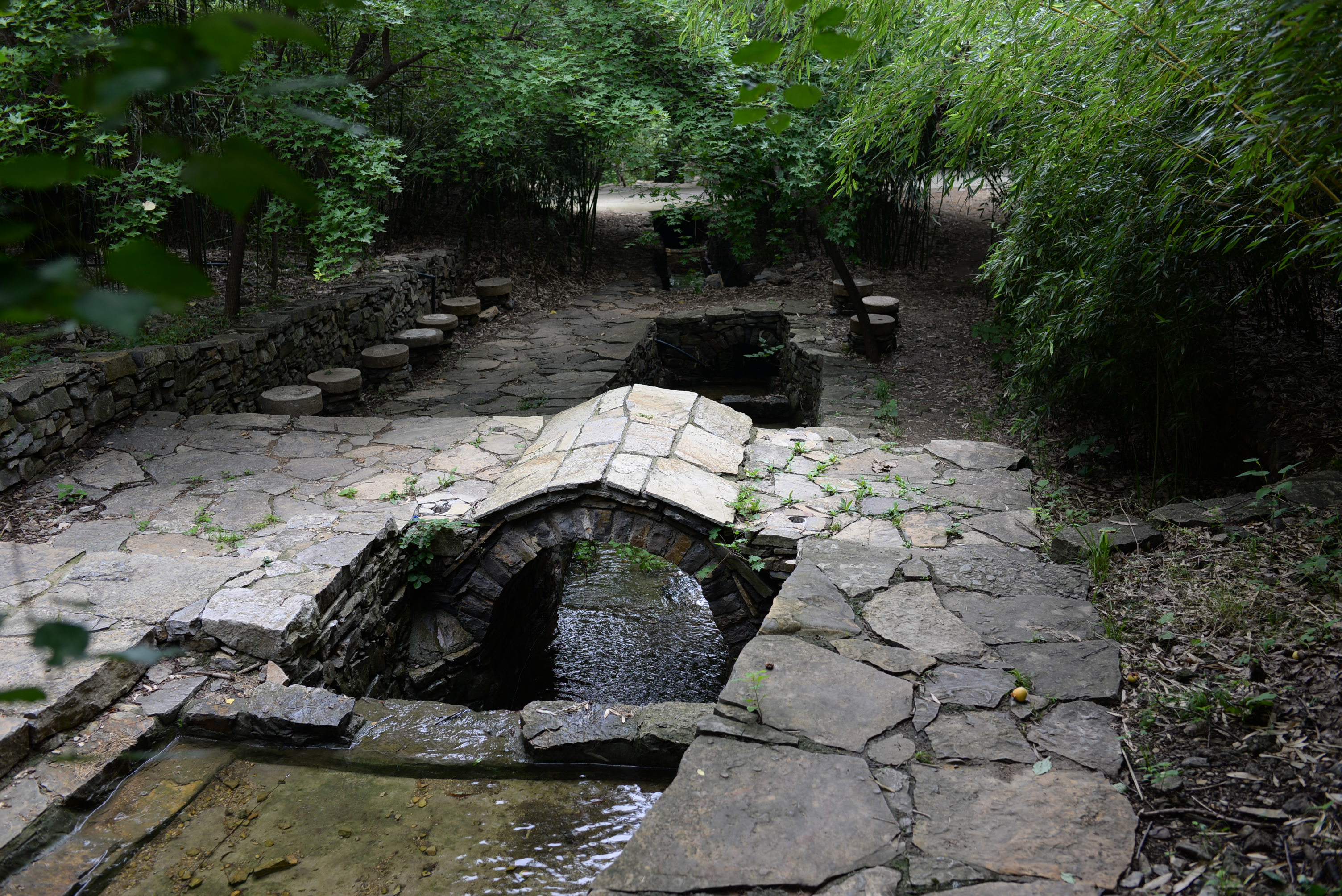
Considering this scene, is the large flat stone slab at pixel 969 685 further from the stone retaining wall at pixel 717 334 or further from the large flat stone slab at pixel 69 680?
the stone retaining wall at pixel 717 334

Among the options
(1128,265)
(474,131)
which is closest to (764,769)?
(1128,265)

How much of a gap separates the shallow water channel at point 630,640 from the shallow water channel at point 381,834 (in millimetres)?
1952

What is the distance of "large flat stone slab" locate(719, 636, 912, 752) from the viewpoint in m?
2.73

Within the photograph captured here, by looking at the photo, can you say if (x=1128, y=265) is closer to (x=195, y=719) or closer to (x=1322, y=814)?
(x=1322, y=814)

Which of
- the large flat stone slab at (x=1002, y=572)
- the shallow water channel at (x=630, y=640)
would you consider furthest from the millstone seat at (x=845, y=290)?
the large flat stone slab at (x=1002, y=572)

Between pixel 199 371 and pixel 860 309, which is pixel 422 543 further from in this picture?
pixel 860 309

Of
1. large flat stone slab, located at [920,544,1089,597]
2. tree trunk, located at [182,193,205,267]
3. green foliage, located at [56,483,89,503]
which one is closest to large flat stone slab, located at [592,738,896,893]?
large flat stone slab, located at [920,544,1089,597]

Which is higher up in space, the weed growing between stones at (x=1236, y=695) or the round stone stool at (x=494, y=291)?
the round stone stool at (x=494, y=291)

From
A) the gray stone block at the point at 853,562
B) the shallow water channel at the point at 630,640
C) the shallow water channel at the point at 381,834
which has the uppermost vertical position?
the gray stone block at the point at 853,562

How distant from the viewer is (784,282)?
1155cm

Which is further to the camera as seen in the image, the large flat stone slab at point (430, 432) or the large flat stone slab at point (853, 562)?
the large flat stone slab at point (430, 432)

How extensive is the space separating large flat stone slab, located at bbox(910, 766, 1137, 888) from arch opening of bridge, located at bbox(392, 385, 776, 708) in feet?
6.13

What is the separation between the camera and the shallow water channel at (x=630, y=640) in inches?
218

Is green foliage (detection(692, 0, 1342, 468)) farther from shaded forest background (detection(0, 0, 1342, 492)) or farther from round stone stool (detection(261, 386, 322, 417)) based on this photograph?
round stone stool (detection(261, 386, 322, 417))
